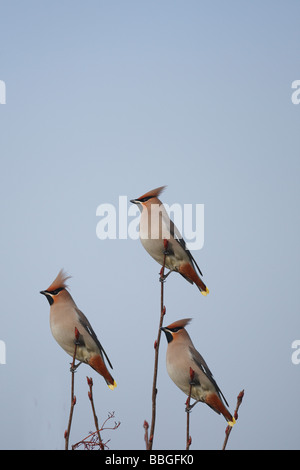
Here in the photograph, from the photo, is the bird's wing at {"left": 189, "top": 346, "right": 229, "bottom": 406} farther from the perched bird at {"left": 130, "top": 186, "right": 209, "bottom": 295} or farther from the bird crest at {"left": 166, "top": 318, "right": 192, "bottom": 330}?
the perched bird at {"left": 130, "top": 186, "right": 209, "bottom": 295}

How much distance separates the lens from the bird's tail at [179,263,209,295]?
6.31ft

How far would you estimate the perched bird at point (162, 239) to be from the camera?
179 cm

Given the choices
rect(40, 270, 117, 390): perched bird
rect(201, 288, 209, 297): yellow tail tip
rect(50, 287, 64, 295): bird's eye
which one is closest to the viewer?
rect(40, 270, 117, 390): perched bird

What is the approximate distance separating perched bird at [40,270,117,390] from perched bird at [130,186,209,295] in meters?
0.29

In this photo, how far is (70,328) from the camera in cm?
171

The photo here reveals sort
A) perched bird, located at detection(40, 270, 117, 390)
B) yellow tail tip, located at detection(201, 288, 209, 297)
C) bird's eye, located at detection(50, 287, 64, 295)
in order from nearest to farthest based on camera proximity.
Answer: perched bird, located at detection(40, 270, 117, 390) < bird's eye, located at detection(50, 287, 64, 295) < yellow tail tip, located at detection(201, 288, 209, 297)

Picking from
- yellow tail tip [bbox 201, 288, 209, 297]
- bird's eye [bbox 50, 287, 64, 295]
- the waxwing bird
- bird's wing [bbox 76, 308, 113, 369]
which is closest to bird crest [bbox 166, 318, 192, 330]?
the waxwing bird

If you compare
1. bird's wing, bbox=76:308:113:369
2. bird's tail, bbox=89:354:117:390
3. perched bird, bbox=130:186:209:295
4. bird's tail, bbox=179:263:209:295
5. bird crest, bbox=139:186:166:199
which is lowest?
bird's tail, bbox=89:354:117:390

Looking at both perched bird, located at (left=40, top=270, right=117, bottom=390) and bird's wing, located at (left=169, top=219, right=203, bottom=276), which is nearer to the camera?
perched bird, located at (left=40, top=270, right=117, bottom=390)

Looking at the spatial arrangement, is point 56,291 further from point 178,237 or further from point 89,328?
point 178,237

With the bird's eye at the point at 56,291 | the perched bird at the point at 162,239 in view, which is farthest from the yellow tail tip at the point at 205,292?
the bird's eye at the point at 56,291

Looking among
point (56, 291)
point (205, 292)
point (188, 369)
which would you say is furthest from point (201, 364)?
point (56, 291)

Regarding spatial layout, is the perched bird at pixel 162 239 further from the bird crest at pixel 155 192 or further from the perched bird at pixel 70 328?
the perched bird at pixel 70 328
